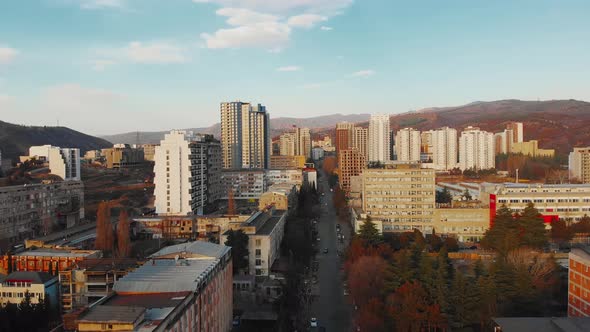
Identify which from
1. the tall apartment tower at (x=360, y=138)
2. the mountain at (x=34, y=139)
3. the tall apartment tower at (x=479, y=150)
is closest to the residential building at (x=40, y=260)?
the mountain at (x=34, y=139)

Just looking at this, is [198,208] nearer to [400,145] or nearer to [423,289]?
[423,289]

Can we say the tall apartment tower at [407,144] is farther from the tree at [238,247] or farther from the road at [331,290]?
the tree at [238,247]

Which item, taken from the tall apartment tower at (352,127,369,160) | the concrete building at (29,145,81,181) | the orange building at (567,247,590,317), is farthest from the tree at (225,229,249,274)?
the tall apartment tower at (352,127,369,160)

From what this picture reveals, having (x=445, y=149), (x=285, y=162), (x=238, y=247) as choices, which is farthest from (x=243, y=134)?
(x=238, y=247)

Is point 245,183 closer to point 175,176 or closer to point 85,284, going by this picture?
point 175,176

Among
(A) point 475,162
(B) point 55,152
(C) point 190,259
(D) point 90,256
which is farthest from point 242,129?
(C) point 190,259

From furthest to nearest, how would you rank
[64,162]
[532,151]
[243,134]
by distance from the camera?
[532,151]
[243,134]
[64,162]
